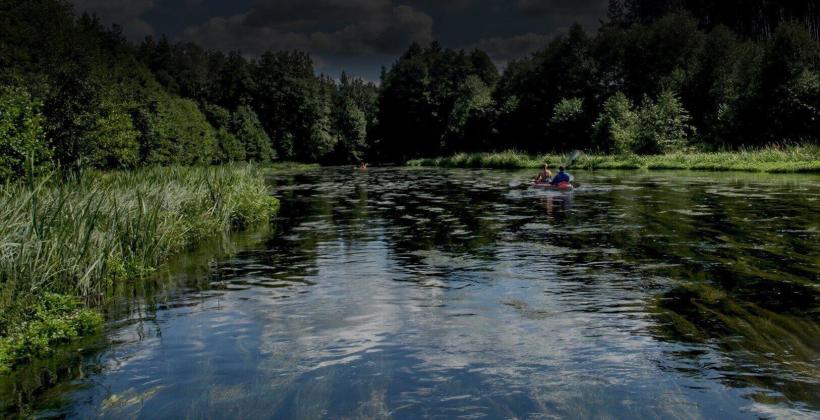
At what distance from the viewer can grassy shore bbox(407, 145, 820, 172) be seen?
4819cm

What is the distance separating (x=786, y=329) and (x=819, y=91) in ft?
190

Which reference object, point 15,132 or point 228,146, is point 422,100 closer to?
point 228,146

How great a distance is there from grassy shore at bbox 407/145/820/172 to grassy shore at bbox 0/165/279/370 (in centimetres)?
4288

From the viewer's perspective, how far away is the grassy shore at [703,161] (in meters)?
48.2

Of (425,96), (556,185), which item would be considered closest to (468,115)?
(425,96)

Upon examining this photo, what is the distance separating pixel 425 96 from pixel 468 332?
11524 centimetres

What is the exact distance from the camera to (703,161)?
56594mm

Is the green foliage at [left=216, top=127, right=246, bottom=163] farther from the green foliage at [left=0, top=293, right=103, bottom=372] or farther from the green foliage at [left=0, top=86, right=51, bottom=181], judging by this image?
the green foliage at [left=0, top=293, right=103, bottom=372]

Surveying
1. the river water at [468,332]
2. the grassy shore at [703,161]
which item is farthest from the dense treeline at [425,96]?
the grassy shore at [703,161]

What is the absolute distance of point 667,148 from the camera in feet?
223

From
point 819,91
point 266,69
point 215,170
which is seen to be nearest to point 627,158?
point 819,91

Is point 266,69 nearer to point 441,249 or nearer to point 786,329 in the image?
point 441,249

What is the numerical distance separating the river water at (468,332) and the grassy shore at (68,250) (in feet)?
1.79

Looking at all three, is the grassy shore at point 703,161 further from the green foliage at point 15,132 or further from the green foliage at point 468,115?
the green foliage at point 15,132
